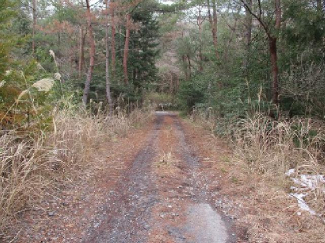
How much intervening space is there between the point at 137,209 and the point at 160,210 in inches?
11.7

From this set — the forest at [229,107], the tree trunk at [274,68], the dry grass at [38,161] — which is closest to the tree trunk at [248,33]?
the forest at [229,107]

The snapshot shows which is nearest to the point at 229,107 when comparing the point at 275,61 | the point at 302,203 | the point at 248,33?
the point at 275,61

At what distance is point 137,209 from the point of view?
336 centimetres

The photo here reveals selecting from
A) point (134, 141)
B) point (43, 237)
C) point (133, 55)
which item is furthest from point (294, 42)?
point (133, 55)

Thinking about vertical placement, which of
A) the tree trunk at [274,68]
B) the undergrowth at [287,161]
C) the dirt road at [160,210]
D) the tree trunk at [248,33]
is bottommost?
the dirt road at [160,210]

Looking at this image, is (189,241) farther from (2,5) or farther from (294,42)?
(294,42)

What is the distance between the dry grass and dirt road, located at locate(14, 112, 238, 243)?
231 mm

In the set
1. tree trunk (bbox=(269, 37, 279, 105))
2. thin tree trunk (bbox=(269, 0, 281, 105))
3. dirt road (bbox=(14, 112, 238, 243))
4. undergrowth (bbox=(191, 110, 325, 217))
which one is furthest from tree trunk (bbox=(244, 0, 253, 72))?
dirt road (bbox=(14, 112, 238, 243))

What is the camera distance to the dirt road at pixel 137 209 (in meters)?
2.75

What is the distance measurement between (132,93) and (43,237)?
11509mm

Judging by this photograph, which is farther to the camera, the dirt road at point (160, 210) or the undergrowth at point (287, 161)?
the undergrowth at point (287, 161)

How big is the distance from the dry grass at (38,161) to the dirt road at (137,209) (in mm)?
231

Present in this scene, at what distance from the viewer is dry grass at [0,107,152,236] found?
2.89 metres

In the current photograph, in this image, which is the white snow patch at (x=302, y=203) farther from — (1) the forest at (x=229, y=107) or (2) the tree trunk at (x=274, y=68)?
(2) the tree trunk at (x=274, y=68)
